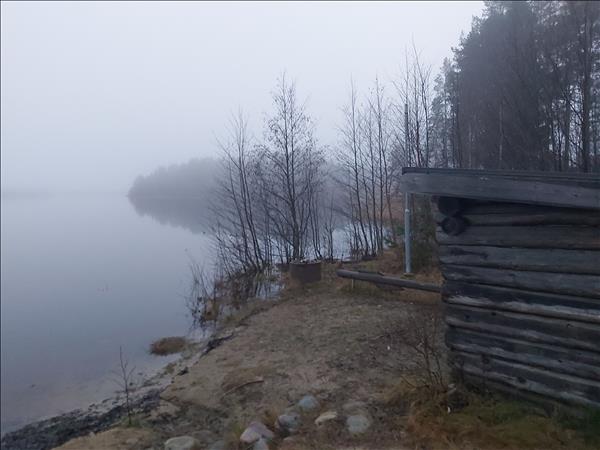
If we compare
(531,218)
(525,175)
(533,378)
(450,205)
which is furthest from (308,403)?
(525,175)

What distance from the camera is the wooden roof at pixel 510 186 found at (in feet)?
12.2

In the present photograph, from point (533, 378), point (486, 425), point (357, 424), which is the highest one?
point (533, 378)

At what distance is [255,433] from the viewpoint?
4.87 m

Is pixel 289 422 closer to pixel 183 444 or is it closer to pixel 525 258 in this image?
pixel 183 444

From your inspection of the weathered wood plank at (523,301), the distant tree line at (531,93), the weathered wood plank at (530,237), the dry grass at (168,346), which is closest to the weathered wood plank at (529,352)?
the weathered wood plank at (523,301)

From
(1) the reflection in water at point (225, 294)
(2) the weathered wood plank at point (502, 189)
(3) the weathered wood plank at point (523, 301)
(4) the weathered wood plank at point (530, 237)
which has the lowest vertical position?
(1) the reflection in water at point (225, 294)

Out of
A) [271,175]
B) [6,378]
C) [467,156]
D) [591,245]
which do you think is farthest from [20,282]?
[591,245]

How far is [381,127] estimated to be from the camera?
18.0 metres

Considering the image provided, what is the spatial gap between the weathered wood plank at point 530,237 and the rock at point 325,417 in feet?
7.34

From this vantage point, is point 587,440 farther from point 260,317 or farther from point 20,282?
point 20,282

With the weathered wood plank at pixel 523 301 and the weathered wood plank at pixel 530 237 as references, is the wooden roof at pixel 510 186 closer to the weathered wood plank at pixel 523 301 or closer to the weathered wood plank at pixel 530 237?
the weathered wood plank at pixel 530 237

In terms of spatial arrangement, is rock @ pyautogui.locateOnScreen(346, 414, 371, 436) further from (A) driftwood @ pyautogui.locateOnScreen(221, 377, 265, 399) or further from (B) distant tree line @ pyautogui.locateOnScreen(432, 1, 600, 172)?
(B) distant tree line @ pyautogui.locateOnScreen(432, 1, 600, 172)

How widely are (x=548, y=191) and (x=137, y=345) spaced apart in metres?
12.1

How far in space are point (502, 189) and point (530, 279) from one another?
0.91 metres
